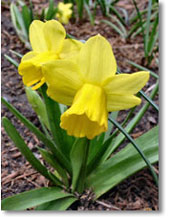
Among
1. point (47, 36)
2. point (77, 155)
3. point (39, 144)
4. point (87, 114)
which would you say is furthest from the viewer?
point (39, 144)

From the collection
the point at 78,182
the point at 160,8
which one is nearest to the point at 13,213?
the point at 78,182

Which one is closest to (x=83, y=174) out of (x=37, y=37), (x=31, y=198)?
(x=31, y=198)

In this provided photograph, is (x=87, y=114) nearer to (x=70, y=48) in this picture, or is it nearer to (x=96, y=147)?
(x=70, y=48)

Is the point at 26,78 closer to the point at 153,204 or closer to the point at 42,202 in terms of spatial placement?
the point at 42,202

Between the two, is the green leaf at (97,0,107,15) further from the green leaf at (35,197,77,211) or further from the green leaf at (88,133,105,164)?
the green leaf at (35,197,77,211)

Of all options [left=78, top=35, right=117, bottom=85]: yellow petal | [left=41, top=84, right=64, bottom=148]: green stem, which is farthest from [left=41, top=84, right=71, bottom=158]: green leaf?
[left=78, top=35, right=117, bottom=85]: yellow petal

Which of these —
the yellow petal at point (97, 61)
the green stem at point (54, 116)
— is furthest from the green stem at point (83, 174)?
the yellow petal at point (97, 61)
